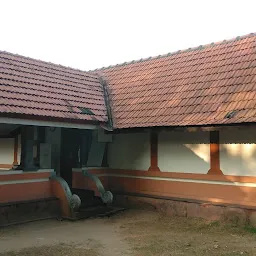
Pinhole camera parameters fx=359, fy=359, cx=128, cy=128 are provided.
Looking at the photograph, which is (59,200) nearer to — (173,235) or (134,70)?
(173,235)

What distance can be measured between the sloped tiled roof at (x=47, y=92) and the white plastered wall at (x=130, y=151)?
1056mm

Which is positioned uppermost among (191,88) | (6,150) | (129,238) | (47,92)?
(191,88)

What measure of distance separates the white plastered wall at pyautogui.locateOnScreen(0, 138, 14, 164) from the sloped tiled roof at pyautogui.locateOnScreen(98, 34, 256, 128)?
385 cm

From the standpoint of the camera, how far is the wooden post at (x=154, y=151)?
1044 cm

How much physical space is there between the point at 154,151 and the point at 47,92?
11.7 feet

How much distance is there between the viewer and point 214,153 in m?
9.20

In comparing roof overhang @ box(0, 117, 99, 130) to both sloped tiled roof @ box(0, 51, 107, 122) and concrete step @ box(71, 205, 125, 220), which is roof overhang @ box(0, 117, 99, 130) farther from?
concrete step @ box(71, 205, 125, 220)

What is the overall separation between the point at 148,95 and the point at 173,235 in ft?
15.8

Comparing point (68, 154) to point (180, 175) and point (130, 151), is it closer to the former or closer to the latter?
point (130, 151)

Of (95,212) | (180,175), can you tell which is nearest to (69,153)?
(95,212)

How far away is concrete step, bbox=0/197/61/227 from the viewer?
27.8 ft

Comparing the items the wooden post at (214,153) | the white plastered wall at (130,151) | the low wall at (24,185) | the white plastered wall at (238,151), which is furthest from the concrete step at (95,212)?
the white plastered wall at (238,151)

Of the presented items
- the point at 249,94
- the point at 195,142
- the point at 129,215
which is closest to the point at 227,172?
the point at 195,142

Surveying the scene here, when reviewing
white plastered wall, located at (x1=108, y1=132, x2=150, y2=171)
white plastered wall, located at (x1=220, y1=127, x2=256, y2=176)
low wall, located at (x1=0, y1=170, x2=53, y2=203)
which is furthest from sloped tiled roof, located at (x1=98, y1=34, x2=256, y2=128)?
low wall, located at (x1=0, y1=170, x2=53, y2=203)
